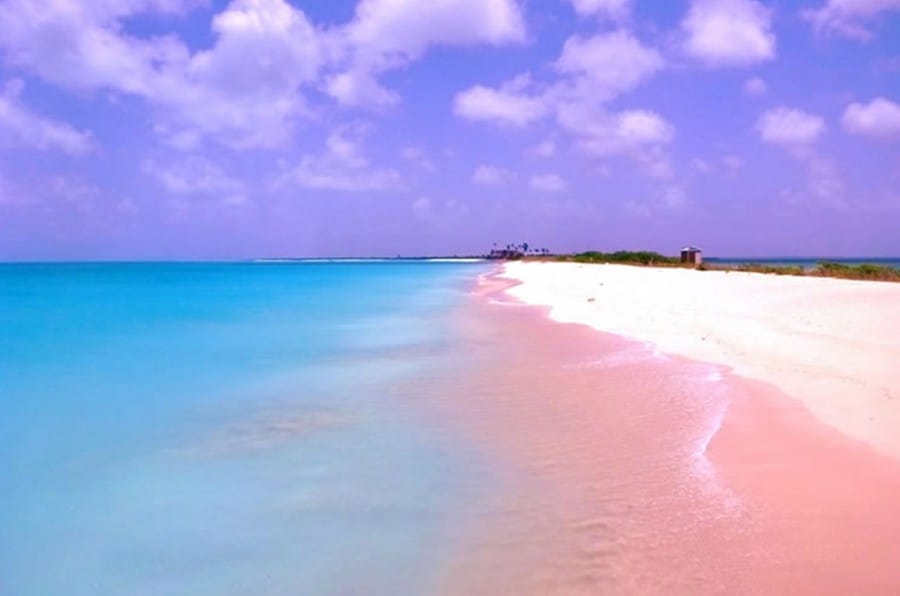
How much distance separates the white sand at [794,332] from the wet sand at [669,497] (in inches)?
19.5

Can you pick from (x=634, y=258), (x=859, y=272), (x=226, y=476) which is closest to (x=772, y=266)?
(x=859, y=272)

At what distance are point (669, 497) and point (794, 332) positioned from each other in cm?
970

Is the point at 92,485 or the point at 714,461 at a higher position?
the point at 714,461

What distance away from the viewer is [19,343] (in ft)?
63.4

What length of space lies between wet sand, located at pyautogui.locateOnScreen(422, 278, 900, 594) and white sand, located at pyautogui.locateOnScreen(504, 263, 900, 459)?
494 mm

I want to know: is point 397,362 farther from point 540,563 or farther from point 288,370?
point 540,563

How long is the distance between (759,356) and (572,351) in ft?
11.1

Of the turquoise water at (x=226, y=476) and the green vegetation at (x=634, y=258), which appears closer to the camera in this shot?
the turquoise water at (x=226, y=476)

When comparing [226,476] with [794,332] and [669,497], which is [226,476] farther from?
[794,332]

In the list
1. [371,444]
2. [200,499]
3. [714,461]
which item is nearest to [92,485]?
[200,499]

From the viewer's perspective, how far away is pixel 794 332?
1358cm

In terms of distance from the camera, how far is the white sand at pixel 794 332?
7750 mm

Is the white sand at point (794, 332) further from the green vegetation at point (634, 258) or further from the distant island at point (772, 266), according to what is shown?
the green vegetation at point (634, 258)

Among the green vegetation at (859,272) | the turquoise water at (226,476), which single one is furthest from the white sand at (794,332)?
the green vegetation at (859,272)
